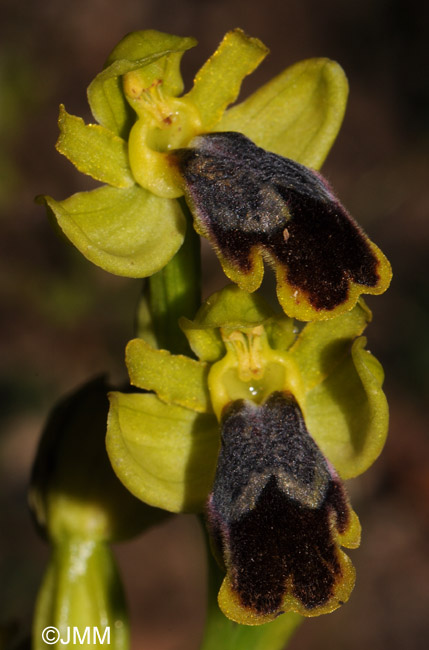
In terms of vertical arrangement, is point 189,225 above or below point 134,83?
below

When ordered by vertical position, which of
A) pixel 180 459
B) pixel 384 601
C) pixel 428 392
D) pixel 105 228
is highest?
pixel 105 228

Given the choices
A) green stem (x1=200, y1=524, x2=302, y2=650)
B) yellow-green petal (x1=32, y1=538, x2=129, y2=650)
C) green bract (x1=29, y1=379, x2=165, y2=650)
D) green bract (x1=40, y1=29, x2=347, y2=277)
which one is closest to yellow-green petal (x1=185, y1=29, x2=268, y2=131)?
green bract (x1=40, y1=29, x2=347, y2=277)

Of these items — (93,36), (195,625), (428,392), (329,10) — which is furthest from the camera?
(329,10)

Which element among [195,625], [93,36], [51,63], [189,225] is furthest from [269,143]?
[93,36]

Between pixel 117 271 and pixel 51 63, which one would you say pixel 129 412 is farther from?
pixel 51 63

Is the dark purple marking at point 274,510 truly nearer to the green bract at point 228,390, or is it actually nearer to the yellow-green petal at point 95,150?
the green bract at point 228,390

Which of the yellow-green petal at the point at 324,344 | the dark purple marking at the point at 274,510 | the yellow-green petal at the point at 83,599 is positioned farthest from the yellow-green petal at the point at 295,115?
the yellow-green petal at the point at 83,599
